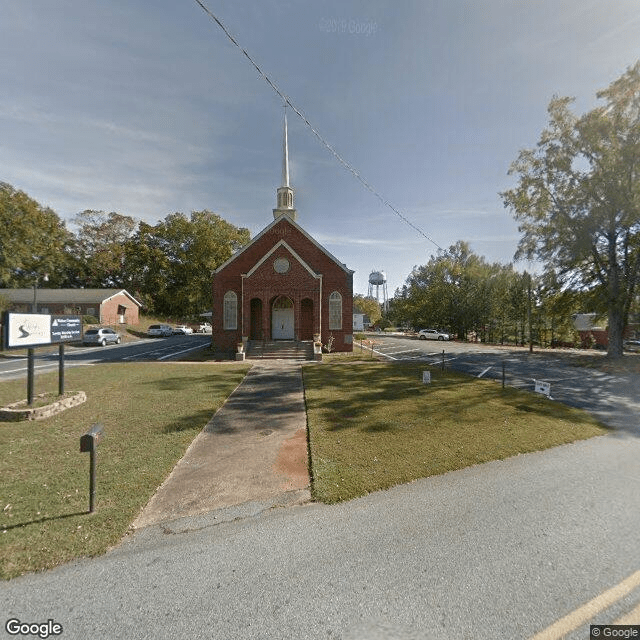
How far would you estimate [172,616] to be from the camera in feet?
8.08

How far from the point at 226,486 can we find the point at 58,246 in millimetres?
60699

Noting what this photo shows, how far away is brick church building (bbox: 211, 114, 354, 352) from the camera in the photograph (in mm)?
21281

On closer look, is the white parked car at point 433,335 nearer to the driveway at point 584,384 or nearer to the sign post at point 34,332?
the driveway at point 584,384

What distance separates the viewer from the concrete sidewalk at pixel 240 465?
410 centimetres

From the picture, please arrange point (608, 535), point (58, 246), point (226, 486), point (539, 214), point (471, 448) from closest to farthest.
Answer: point (608, 535) → point (226, 486) → point (471, 448) → point (539, 214) → point (58, 246)

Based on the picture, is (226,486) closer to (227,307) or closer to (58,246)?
(227,307)

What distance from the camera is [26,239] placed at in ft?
131

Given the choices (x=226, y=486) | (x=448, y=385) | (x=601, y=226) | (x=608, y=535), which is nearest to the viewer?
(x=608, y=535)

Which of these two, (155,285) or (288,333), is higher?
(155,285)

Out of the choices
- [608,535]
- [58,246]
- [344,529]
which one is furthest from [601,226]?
[58,246]

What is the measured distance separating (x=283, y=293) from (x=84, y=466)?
1691 centimetres

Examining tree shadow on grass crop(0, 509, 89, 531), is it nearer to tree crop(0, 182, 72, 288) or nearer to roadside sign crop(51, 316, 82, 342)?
roadside sign crop(51, 316, 82, 342)

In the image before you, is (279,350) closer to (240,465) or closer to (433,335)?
(240,465)

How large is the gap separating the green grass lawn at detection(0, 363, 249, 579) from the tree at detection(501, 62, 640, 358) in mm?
23830
